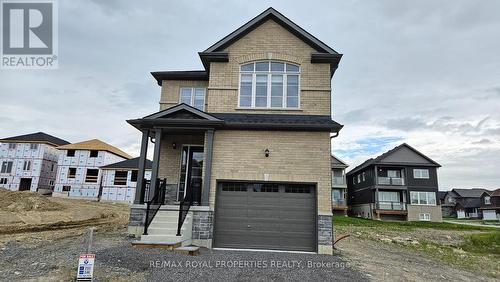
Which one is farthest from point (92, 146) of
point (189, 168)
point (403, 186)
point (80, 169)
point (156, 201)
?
point (403, 186)

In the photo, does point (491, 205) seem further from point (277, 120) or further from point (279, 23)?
point (277, 120)

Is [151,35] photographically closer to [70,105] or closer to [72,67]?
[72,67]

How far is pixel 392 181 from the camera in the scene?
33.1m

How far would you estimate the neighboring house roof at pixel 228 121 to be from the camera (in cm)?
1039

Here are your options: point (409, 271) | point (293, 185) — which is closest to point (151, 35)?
point (293, 185)

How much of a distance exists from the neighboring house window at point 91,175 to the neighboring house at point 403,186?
34.0m

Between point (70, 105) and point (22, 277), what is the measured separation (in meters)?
18.0

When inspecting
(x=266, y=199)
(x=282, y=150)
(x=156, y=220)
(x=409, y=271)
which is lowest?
(x=409, y=271)

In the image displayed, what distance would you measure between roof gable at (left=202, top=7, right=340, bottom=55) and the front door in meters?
4.02

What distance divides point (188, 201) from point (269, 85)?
5334 millimetres

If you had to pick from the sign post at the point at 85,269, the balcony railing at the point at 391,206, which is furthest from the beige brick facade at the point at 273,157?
the balcony railing at the point at 391,206

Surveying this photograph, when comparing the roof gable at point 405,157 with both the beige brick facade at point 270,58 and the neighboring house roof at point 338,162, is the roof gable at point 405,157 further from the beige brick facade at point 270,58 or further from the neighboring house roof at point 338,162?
the beige brick facade at point 270,58

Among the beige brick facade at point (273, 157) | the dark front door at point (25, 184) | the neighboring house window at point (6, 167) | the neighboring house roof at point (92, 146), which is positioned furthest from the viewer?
the dark front door at point (25, 184)

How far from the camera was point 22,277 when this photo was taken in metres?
5.63
